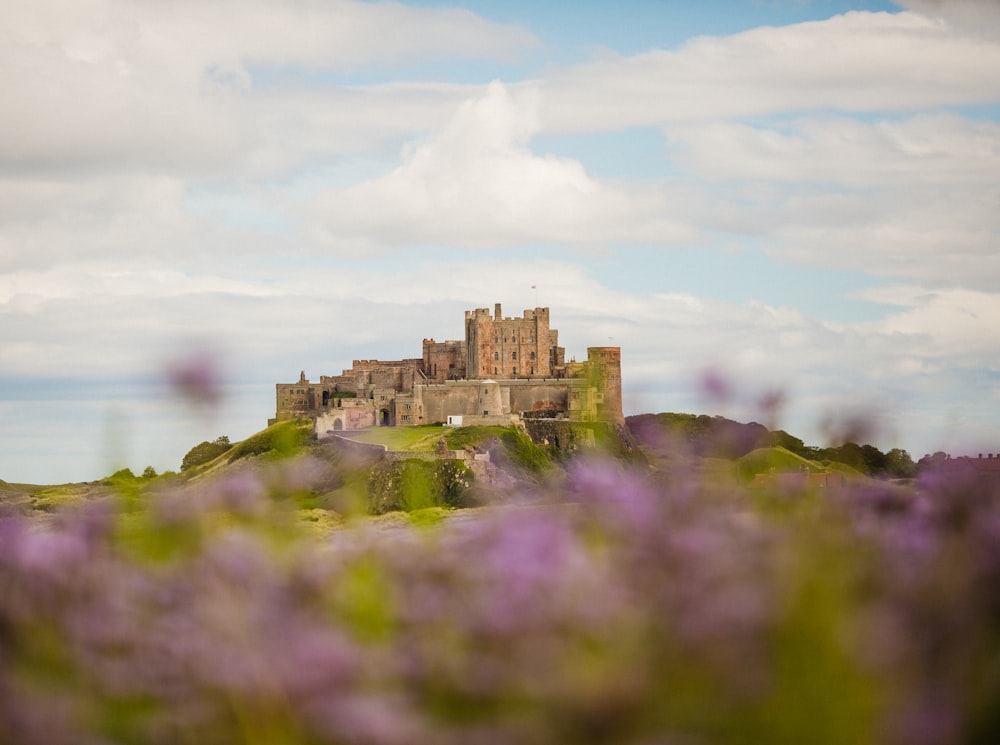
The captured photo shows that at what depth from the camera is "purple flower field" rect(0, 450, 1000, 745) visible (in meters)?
3.00

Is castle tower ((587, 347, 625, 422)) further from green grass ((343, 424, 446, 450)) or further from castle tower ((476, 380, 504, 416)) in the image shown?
green grass ((343, 424, 446, 450))

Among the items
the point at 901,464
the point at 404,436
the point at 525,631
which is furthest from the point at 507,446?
the point at 525,631

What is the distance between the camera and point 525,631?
10.2 feet

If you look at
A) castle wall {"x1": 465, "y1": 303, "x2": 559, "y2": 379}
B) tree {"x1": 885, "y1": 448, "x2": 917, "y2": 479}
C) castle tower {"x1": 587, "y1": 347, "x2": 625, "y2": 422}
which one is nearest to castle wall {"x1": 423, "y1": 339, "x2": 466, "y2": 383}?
castle wall {"x1": 465, "y1": 303, "x2": 559, "y2": 379}

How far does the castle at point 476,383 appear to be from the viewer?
8456 centimetres

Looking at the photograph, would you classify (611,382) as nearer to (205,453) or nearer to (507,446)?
(507,446)

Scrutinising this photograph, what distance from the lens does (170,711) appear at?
3529 millimetres

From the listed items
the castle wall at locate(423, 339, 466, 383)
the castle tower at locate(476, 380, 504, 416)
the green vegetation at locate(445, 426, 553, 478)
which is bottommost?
the green vegetation at locate(445, 426, 553, 478)

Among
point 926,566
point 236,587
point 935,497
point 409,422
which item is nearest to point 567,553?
point 236,587

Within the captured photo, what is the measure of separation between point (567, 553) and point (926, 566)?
1756 mm

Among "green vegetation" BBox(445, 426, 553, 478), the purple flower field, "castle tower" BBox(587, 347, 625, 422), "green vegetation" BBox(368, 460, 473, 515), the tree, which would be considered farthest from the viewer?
"castle tower" BBox(587, 347, 625, 422)

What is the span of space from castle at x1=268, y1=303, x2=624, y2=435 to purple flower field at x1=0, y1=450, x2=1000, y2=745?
77.8 metres

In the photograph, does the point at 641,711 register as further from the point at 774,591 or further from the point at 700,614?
the point at 774,591

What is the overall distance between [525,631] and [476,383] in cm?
8205
